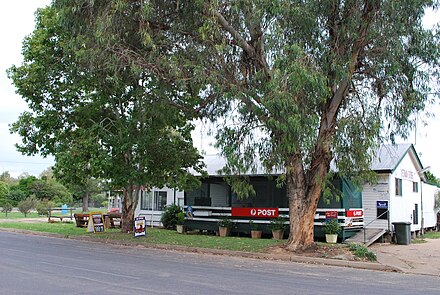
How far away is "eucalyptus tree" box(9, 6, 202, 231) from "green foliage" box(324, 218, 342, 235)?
21.9 ft

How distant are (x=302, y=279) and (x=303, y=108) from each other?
5347 millimetres

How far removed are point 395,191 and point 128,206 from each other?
13581 millimetres

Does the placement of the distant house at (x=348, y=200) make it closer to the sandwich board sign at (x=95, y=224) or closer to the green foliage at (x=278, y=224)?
the green foliage at (x=278, y=224)

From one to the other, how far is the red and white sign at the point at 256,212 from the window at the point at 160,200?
7.49 meters

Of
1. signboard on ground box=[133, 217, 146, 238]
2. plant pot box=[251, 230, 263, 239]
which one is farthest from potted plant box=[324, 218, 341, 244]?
signboard on ground box=[133, 217, 146, 238]

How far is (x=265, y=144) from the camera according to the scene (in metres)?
15.9

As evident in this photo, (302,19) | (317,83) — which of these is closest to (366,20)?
(302,19)

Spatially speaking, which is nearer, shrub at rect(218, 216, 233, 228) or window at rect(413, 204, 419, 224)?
shrub at rect(218, 216, 233, 228)

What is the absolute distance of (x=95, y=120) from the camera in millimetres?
20484

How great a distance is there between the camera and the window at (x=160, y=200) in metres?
29.5

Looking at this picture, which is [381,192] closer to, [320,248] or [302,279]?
[320,248]

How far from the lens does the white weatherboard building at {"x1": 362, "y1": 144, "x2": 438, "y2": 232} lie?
21984 mm

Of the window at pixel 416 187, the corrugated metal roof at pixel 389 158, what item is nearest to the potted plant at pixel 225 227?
the corrugated metal roof at pixel 389 158

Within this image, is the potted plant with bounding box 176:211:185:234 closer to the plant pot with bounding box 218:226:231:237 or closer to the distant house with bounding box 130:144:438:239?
the distant house with bounding box 130:144:438:239
